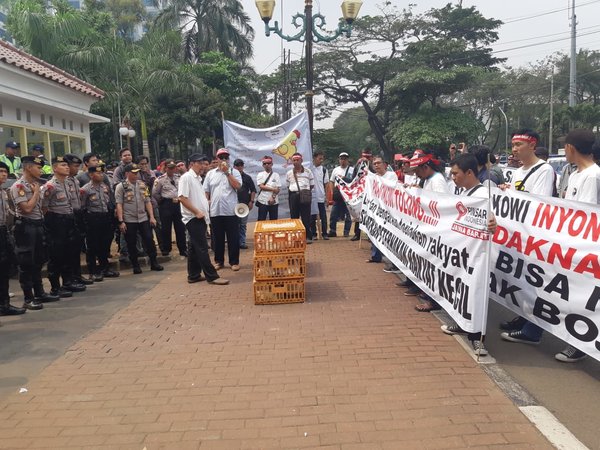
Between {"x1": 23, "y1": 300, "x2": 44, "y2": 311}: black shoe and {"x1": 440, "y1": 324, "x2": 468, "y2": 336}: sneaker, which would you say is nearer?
{"x1": 440, "y1": 324, "x2": 468, "y2": 336}: sneaker

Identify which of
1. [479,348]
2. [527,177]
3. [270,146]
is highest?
[270,146]

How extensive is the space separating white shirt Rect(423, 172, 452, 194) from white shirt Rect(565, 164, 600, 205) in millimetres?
1427

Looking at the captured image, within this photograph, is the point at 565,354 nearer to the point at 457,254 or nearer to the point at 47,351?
the point at 457,254

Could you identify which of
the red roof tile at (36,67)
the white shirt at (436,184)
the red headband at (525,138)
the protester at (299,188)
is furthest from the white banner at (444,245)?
the red roof tile at (36,67)

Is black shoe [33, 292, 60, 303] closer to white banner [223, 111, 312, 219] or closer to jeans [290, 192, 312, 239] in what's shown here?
jeans [290, 192, 312, 239]

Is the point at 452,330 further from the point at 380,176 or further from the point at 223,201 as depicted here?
the point at 223,201

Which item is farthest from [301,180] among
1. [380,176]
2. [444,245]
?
[444,245]

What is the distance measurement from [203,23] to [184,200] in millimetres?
34615

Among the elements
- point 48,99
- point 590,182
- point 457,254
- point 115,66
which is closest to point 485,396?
point 457,254

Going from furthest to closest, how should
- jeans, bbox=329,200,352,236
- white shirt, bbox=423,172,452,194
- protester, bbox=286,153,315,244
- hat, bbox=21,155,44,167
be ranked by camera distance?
jeans, bbox=329,200,352,236 < protester, bbox=286,153,315,244 < hat, bbox=21,155,44,167 < white shirt, bbox=423,172,452,194

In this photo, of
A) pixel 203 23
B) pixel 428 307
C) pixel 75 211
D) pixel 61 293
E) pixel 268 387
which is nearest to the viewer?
pixel 268 387

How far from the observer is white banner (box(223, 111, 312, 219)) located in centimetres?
1073

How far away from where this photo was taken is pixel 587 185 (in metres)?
4.20

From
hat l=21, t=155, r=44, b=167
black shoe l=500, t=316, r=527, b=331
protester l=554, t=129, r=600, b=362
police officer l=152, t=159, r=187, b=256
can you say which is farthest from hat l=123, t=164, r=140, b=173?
protester l=554, t=129, r=600, b=362
